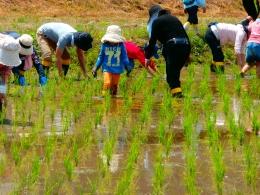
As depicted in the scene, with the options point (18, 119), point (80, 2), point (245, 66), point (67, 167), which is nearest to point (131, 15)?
point (80, 2)

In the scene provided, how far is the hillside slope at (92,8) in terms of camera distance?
1608 centimetres

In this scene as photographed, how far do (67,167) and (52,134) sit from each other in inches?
44.1

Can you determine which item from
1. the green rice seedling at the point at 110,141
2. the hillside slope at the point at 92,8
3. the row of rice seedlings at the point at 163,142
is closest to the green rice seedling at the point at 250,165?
the row of rice seedlings at the point at 163,142

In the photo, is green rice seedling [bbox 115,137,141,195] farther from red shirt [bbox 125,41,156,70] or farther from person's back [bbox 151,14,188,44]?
red shirt [bbox 125,41,156,70]

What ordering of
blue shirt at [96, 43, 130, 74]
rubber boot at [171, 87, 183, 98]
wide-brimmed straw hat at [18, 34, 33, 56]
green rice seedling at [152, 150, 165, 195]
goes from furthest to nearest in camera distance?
blue shirt at [96, 43, 130, 74], rubber boot at [171, 87, 183, 98], wide-brimmed straw hat at [18, 34, 33, 56], green rice seedling at [152, 150, 165, 195]

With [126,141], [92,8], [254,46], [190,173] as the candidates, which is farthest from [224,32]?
[92,8]

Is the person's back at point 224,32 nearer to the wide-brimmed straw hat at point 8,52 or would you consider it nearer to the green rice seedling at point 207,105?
the green rice seedling at point 207,105

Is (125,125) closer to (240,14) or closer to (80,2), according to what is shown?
(80,2)

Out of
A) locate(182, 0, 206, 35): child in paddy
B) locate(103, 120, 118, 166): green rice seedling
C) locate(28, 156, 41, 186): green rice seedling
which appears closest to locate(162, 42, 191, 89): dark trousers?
locate(103, 120, 118, 166): green rice seedling

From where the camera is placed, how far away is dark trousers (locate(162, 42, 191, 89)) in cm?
788

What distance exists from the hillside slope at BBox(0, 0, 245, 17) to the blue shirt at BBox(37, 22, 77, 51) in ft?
21.7

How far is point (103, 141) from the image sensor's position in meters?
5.47

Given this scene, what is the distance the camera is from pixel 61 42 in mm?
8453

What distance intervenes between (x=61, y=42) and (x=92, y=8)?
8.56 m
